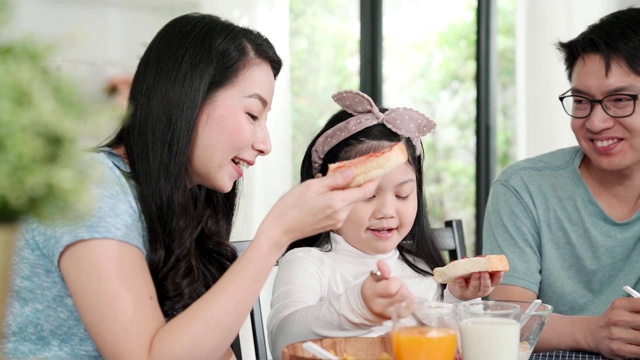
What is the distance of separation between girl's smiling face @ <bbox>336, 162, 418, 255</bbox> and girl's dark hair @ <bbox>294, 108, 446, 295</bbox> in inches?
4.8

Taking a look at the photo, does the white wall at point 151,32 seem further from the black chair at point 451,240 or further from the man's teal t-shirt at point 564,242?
the man's teal t-shirt at point 564,242

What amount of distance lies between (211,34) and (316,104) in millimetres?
3398

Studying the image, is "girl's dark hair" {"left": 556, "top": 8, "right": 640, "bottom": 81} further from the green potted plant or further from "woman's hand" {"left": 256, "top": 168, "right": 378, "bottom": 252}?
the green potted plant

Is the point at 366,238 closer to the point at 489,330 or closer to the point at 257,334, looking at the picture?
the point at 257,334

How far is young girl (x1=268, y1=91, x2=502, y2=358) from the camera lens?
5.77 feet

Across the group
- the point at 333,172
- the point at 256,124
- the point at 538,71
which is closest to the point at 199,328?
the point at 333,172

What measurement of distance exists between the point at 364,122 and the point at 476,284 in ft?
2.00

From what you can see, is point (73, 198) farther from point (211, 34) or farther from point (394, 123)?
point (394, 123)

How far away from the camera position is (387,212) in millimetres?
1858

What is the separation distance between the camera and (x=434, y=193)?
546 centimetres

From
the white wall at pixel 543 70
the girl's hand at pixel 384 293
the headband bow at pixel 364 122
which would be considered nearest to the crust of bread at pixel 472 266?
the girl's hand at pixel 384 293

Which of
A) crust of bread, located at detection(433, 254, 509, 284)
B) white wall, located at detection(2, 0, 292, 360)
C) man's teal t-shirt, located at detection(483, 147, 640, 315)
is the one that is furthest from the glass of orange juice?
white wall, located at detection(2, 0, 292, 360)

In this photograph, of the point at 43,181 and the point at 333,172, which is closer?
the point at 43,181

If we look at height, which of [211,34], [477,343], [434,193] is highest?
[211,34]
